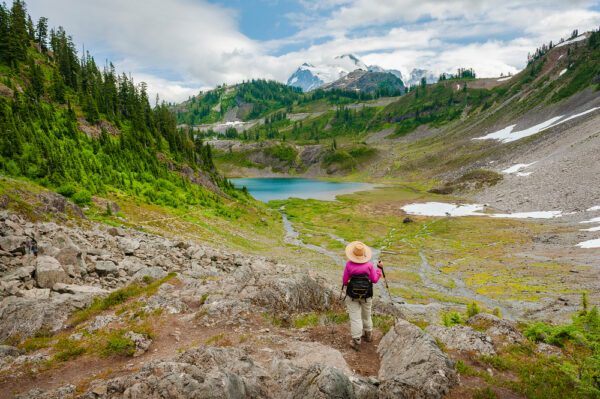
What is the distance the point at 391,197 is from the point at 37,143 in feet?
337

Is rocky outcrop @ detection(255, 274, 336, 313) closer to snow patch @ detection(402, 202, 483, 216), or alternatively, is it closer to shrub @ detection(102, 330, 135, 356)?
shrub @ detection(102, 330, 135, 356)

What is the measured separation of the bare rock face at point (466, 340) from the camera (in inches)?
350

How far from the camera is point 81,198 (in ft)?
109

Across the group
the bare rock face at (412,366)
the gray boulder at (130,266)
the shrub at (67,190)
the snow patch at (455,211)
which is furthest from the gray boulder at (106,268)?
the snow patch at (455,211)

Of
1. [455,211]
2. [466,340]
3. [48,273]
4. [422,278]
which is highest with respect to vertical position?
[48,273]

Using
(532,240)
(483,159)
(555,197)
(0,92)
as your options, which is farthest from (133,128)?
(483,159)

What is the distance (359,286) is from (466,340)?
3.99 metres

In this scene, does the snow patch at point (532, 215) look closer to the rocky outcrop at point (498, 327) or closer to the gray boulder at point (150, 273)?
the rocky outcrop at point (498, 327)

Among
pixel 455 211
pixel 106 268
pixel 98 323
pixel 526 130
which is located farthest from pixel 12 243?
pixel 526 130

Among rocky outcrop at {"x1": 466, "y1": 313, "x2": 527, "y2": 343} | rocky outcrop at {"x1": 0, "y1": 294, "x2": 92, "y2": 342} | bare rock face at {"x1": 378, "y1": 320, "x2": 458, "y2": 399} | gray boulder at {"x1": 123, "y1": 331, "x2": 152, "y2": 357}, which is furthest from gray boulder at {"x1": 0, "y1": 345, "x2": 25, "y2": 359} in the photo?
rocky outcrop at {"x1": 466, "y1": 313, "x2": 527, "y2": 343}

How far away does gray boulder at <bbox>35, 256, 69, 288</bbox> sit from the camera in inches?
574

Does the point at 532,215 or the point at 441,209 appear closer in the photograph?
the point at 532,215

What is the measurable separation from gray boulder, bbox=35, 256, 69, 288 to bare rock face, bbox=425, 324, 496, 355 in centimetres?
1856

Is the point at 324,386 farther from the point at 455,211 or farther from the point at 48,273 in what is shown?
the point at 455,211
